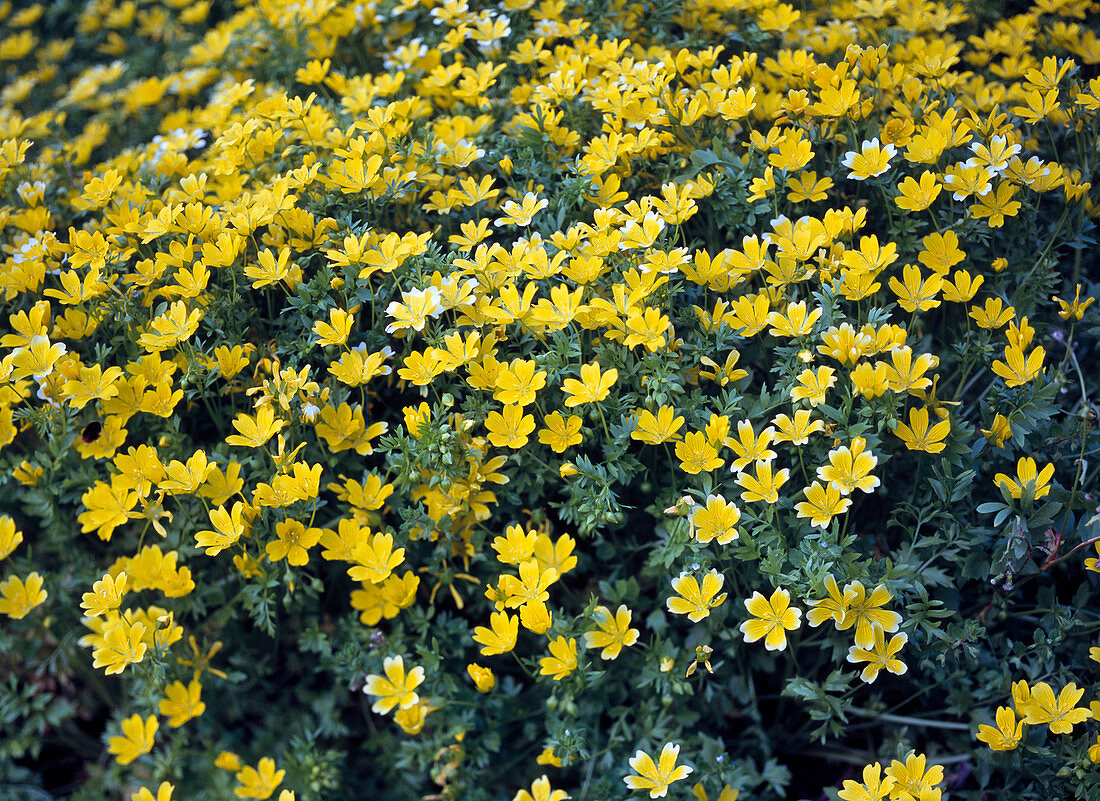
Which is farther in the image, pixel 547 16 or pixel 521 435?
pixel 547 16

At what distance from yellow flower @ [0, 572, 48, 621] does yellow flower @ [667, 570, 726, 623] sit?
67.6 inches

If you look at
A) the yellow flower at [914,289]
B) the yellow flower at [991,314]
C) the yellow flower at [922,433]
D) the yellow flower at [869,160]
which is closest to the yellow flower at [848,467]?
the yellow flower at [922,433]

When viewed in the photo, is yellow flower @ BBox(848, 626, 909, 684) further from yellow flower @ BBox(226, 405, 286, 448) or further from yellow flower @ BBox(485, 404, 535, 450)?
yellow flower @ BBox(226, 405, 286, 448)

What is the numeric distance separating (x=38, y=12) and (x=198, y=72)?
1870 millimetres

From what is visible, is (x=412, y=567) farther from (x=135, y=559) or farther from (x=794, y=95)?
(x=794, y=95)

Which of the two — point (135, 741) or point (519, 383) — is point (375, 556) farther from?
point (135, 741)

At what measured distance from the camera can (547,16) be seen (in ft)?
9.04

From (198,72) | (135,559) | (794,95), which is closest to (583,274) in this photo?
(794,95)

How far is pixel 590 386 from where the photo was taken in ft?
6.24

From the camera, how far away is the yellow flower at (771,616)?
1.78 metres

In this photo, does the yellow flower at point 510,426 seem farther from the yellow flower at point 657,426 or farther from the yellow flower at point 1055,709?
the yellow flower at point 1055,709

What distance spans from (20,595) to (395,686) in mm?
1132

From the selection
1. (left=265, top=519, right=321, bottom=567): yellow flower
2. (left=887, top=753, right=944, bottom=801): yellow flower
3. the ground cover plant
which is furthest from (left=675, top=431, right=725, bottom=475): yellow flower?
(left=265, top=519, right=321, bottom=567): yellow flower

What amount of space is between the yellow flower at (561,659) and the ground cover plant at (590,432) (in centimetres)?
1
